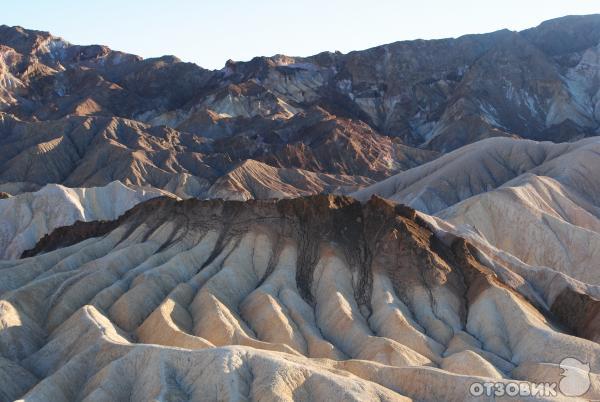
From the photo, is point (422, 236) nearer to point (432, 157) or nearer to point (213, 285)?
point (213, 285)

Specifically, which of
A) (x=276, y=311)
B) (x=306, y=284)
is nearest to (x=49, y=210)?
(x=306, y=284)

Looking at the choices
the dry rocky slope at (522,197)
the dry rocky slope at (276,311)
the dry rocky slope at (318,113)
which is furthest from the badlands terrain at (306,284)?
the dry rocky slope at (318,113)

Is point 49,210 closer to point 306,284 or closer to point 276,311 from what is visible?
point 306,284

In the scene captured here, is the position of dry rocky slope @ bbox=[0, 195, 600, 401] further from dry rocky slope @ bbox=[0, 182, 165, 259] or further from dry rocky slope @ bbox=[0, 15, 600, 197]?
dry rocky slope @ bbox=[0, 15, 600, 197]

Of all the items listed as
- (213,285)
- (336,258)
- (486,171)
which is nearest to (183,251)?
(213,285)

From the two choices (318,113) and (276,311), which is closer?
(276,311)

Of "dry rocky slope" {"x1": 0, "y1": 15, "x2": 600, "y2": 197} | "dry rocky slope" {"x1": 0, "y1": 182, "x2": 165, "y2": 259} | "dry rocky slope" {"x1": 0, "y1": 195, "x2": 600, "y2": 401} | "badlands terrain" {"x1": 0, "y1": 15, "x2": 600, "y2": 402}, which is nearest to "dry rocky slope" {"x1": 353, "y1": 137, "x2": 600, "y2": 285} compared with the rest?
"badlands terrain" {"x1": 0, "y1": 15, "x2": 600, "y2": 402}

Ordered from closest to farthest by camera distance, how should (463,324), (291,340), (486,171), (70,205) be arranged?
(291,340) < (463,324) < (70,205) < (486,171)
